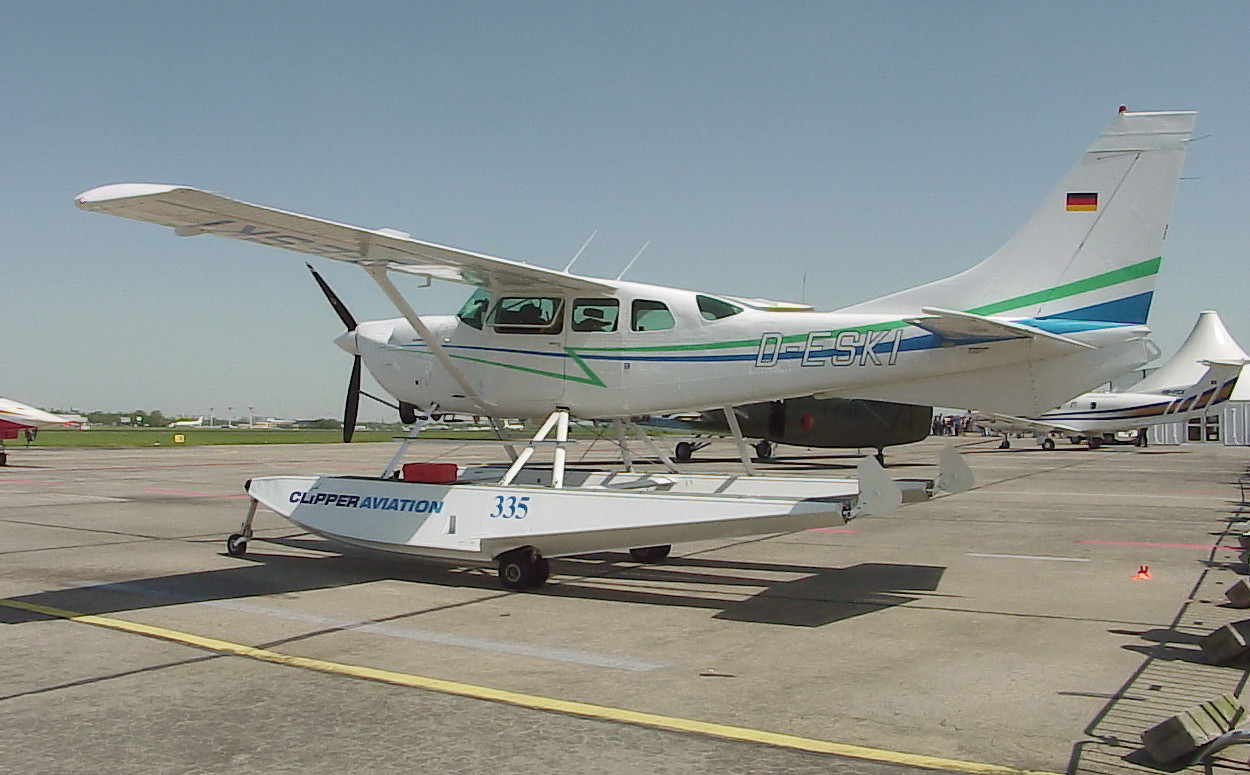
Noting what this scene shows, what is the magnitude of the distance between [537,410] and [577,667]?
488 centimetres

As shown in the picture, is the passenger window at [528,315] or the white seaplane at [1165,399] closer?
the passenger window at [528,315]

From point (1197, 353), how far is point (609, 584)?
2273 inches

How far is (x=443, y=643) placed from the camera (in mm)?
6621

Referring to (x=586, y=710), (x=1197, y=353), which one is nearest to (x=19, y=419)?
(x=586, y=710)

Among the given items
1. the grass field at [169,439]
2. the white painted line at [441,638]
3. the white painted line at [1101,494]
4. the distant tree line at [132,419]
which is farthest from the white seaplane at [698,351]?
the distant tree line at [132,419]

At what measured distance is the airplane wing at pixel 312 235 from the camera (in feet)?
24.0

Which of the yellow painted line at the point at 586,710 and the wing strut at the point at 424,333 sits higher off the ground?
the wing strut at the point at 424,333

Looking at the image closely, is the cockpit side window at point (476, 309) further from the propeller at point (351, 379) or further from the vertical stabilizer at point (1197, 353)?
the vertical stabilizer at point (1197, 353)

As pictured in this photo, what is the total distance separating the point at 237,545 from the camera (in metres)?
10.6

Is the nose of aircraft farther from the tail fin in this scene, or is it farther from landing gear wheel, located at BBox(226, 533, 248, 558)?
the tail fin

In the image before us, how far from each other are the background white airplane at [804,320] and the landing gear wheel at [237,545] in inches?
113

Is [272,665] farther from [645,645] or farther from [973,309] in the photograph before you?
[973,309]

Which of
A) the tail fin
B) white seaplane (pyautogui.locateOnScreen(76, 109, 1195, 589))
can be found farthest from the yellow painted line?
the tail fin

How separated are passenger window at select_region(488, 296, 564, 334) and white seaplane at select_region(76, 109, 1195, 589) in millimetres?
22
